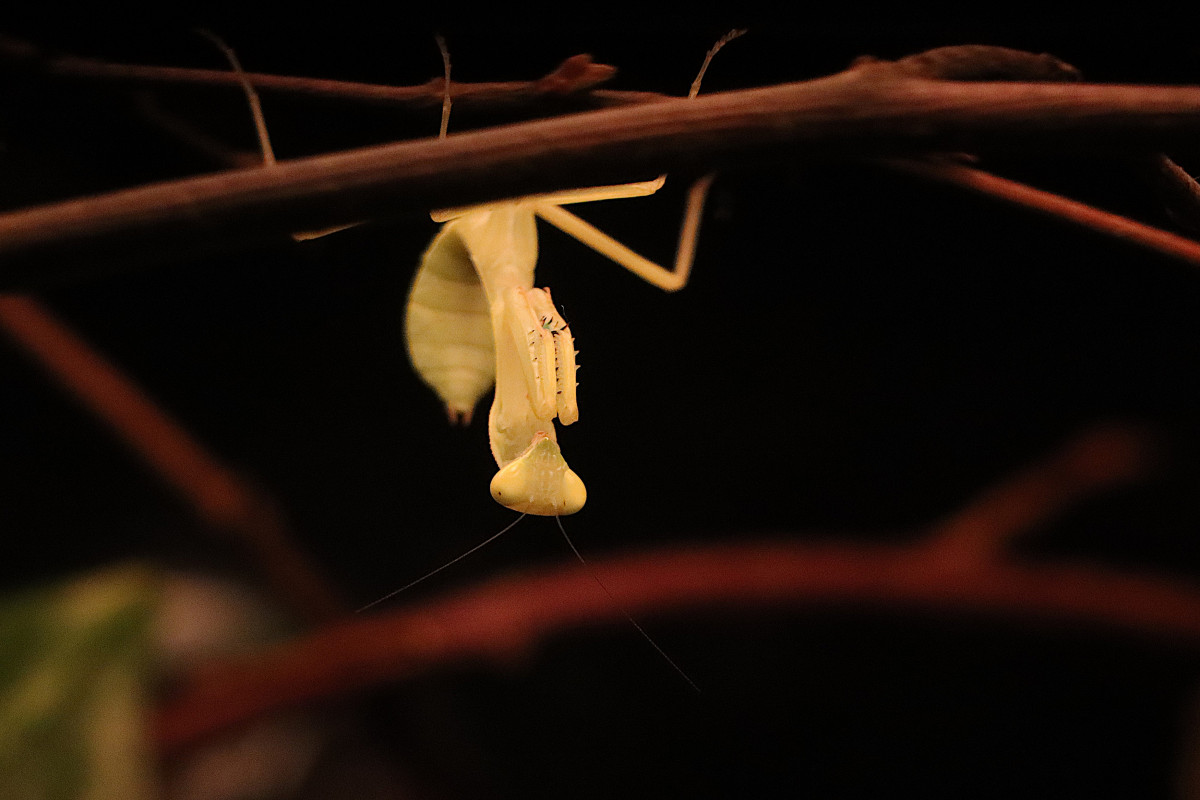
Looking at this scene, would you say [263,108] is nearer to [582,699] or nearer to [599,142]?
[599,142]

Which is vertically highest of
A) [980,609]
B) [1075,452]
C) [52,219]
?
[52,219]

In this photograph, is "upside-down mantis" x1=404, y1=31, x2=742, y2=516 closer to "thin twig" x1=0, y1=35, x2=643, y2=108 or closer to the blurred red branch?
"thin twig" x1=0, y1=35, x2=643, y2=108

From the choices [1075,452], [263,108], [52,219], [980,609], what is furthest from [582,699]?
[52,219]

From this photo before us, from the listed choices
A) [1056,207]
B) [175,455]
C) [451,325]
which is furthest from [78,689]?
[1056,207]

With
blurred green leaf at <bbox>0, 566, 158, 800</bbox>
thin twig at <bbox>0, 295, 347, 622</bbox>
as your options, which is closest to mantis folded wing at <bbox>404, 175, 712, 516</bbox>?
blurred green leaf at <bbox>0, 566, 158, 800</bbox>

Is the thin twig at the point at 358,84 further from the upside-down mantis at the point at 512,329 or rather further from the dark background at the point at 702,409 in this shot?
the upside-down mantis at the point at 512,329

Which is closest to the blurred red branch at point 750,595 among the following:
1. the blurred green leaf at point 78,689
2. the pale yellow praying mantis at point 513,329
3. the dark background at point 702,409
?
the dark background at point 702,409
